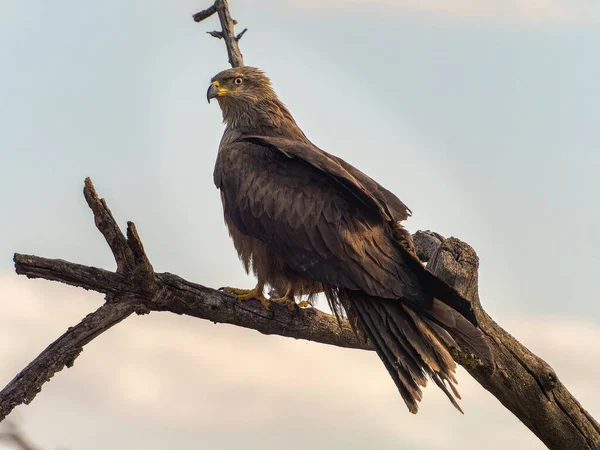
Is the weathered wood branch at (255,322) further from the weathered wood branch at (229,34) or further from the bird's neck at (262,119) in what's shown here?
the weathered wood branch at (229,34)

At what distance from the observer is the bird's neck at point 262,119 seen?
7219 mm

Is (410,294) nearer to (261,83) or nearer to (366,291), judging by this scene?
(366,291)

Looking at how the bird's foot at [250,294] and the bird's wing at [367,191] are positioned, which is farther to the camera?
the bird's foot at [250,294]

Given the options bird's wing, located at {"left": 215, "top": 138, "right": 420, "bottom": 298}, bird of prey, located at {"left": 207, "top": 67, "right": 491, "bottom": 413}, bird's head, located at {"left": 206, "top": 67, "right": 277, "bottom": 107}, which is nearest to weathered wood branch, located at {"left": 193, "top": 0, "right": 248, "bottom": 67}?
bird's head, located at {"left": 206, "top": 67, "right": 277, "bottom": 107}

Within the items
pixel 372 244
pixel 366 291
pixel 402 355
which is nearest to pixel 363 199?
pixel 372 244

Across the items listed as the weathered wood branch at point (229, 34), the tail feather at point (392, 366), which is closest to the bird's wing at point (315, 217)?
the tail feather at point (392, 366)

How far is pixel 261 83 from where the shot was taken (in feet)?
25.1

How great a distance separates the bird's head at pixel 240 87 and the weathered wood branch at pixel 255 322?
2.29 metres

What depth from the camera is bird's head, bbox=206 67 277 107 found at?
7.50 metres

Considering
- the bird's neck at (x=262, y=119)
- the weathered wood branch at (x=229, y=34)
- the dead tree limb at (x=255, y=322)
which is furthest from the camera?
the weathered wood branch at (x=229, y=34)

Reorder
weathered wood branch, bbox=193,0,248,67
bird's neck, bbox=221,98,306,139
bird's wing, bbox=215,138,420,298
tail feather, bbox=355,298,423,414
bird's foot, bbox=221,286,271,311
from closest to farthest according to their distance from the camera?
tail feather, bbox=355,298,423,414 < bird's wing, bbox=215,138,420,298 < bird's foot, bbox=221,286,271,311 < bird's neck, bbox=221,98,306,139 < weathered wood branch, bbox=193,0,248,67

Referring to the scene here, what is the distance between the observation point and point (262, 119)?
7.33 metres

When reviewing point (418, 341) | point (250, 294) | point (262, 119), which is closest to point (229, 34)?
point (262, 119)

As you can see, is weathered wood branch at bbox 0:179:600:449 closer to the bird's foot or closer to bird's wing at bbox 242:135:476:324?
the bird's foot
